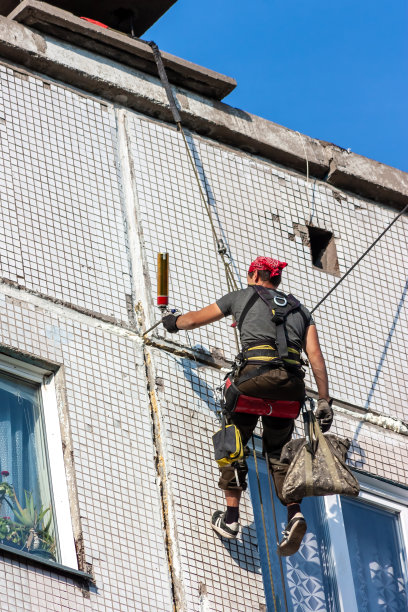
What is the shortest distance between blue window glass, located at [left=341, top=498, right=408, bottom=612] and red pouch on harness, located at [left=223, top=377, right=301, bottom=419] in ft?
3.72

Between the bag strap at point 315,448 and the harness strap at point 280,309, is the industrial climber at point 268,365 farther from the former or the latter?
the bag strap at point 315,448

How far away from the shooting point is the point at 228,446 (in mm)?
7871

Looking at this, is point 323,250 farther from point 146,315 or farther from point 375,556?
point 375,556

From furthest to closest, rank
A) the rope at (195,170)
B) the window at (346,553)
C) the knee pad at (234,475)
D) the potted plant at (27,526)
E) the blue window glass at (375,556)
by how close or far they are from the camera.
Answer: the rope at (195,170)
the blue window glass at (375,556)
the window at (346,553)
the knee pad at (234,475)
the potted plant at (27,526)

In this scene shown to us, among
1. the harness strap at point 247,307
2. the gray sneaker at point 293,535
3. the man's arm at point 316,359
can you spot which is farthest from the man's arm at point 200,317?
the gray sneaker at point 293,535

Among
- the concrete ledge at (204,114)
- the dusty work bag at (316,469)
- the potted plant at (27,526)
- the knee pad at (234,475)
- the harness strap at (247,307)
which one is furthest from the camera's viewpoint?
the concrete ledge at (204,114)

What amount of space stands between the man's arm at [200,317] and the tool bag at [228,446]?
0.65 m

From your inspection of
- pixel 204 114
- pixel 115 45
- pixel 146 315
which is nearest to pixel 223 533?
pixel 146 315

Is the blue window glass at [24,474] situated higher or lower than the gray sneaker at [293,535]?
higher

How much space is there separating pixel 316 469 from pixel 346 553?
1.16 m

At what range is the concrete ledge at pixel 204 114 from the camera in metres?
9.31

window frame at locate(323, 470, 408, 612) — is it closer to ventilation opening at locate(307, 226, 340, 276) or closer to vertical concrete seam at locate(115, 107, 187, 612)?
vertical concrete seam at locate(115, 107, 187, 612)

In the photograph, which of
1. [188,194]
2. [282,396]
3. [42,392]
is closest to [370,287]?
[188,194]

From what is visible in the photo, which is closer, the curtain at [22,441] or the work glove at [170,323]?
the curtain at [22,441]
